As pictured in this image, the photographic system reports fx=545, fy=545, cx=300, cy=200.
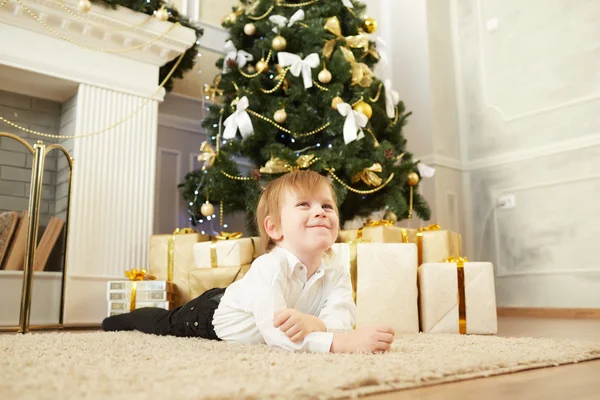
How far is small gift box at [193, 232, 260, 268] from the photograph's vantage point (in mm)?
1940

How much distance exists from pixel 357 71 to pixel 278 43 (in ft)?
1.19

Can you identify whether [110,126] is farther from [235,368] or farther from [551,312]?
[551,312]

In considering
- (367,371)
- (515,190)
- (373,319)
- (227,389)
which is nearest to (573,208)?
(515,190)

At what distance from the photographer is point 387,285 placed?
173 centimetres

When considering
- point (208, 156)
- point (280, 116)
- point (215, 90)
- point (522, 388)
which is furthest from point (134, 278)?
point (522, 388)

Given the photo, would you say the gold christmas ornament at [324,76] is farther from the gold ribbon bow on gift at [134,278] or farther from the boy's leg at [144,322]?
the boy's leg at [144,322]

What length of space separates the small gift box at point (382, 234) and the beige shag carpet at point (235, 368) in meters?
0.88

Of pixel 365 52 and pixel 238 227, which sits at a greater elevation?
pixel 365 52

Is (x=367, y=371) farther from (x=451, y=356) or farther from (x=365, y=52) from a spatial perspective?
(x=365, y=52)

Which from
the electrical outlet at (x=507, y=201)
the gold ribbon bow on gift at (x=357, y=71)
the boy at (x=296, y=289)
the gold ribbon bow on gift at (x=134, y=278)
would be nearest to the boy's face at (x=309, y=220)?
the boy at (x=296, y=289)

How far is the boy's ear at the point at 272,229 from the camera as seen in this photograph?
1174 millimetres

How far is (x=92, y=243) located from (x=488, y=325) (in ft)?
4.89

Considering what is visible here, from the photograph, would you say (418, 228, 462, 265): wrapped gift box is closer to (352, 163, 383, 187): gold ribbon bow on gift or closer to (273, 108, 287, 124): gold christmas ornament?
(352, 163, 383, 187): gold ribbon bow on gift

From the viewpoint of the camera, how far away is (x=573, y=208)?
2834mm
